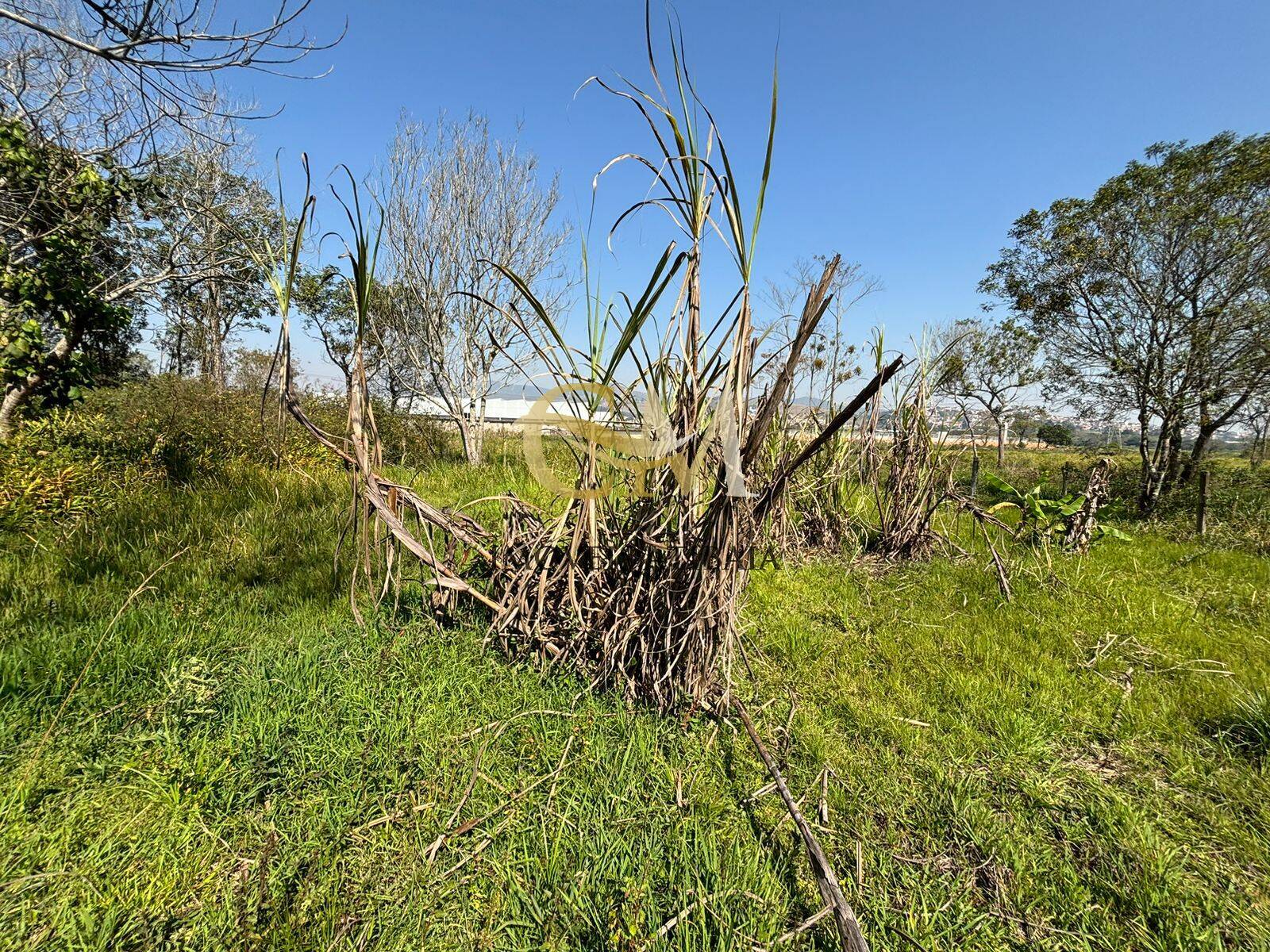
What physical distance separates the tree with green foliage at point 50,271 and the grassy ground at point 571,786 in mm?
2844

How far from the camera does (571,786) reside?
1.29m

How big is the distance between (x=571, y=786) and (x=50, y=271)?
5.79 m

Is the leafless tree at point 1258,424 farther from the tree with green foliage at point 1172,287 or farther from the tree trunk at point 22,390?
the tree trunk at point 22,390

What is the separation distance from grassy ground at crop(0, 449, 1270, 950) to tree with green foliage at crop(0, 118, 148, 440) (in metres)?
2.84

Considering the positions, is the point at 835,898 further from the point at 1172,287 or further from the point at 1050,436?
the point at 1050,436

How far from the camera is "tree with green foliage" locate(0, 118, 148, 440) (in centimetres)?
347

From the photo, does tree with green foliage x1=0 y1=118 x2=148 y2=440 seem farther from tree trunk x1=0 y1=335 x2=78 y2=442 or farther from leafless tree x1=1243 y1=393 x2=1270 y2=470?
leafless tree x1=1243 y1=393 x2=1270 y2=470

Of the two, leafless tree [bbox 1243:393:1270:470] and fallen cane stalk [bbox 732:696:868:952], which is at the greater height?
leafless tree [bbox 1243:393:1270:470]

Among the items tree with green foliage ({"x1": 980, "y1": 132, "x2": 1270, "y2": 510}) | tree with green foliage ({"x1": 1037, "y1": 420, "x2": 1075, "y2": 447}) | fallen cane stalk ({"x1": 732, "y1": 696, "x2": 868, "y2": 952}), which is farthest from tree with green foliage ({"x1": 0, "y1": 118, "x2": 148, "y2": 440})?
tree with green foliage ({"x1": 1037, "y1": 420, "x2": 1075, "y2": 447})

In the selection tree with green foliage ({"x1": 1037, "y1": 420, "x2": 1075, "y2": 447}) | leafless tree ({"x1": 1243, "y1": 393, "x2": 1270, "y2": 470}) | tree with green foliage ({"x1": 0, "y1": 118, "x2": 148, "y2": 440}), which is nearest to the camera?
tree with green foliage ({"x1": 0, "y1": 118, "x2": 148, "y2": 440})

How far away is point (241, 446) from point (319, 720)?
6.38 metres

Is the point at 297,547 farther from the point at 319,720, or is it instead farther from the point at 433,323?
the point at 433,323

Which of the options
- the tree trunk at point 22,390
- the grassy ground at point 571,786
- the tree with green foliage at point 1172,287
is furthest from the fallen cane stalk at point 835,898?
the tree with green foliage at point 1172,287

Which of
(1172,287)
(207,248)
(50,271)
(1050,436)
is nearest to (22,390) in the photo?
(50,271)
